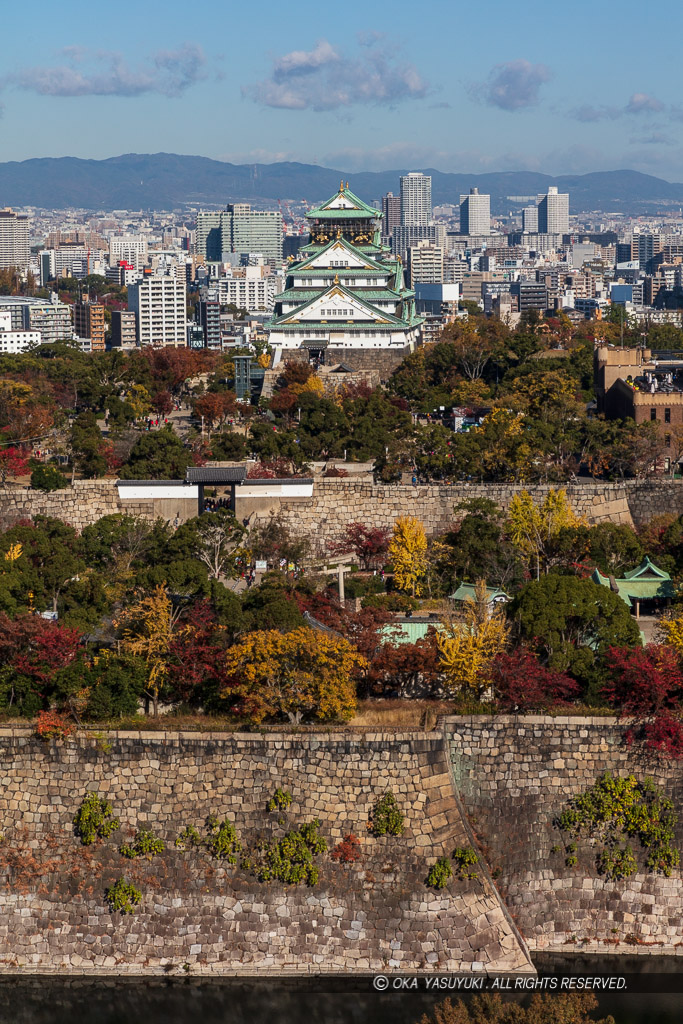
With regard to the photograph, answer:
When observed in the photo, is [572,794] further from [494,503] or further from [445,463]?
[445,463]

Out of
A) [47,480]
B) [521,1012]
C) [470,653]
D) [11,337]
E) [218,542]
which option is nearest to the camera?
[521,1012]

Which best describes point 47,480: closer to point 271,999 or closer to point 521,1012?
point 271,999

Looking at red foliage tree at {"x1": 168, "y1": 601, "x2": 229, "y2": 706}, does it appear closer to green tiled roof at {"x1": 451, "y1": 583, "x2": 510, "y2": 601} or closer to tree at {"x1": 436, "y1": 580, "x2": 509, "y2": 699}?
tree at {"x1": 436, "y1": 580, "x2": 509, "y2": 699}

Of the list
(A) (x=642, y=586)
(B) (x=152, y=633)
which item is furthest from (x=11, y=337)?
(B) (x=152, y=633)

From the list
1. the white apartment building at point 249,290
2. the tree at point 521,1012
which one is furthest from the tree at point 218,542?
the white apartment building at point 249,290

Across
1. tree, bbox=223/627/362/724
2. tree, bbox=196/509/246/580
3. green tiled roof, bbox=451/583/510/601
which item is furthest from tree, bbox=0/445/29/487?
tree, bbox=223/627/362/724
